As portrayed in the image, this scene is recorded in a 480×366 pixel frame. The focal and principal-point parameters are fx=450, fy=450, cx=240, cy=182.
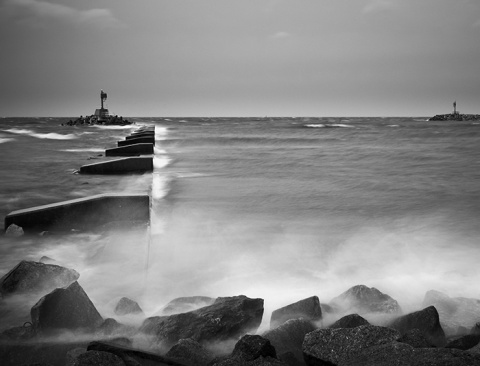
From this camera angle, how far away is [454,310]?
3814mm

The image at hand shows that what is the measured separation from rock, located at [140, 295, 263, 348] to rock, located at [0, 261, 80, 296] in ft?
3.83

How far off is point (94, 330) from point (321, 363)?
1.61 metres

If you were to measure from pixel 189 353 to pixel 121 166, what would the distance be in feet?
32.2

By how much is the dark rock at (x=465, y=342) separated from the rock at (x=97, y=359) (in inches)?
85.3

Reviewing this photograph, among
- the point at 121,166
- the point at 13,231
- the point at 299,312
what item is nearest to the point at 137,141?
the point at 121,166

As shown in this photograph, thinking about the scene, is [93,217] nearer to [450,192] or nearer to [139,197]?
[139,197]

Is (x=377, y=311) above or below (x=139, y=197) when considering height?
below

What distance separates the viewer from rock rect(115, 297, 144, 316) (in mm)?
3596

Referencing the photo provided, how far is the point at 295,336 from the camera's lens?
3.11 meters

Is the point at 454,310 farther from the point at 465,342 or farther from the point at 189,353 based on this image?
the point at 189,353

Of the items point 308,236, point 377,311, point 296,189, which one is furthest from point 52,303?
point 296,189

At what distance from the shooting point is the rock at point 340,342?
8.54 feet

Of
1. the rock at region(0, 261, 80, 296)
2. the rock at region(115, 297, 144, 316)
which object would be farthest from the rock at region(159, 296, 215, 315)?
the rock at region(0, 261, 80, 296)

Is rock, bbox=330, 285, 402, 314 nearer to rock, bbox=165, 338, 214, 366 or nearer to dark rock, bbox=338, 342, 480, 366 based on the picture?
dark rock, bbox=338, 342, 480, 366
